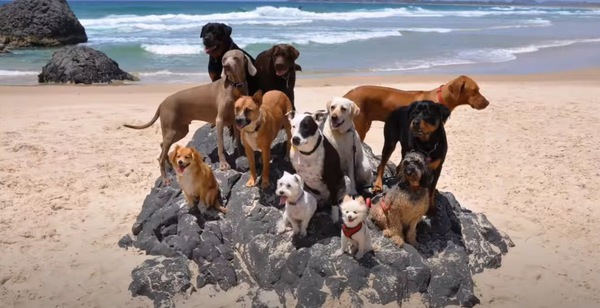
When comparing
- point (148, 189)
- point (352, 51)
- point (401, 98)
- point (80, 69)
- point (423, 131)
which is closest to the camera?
point (423, 131)

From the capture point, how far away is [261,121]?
498cm

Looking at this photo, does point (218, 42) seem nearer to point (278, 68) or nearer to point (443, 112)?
point (278, 68)

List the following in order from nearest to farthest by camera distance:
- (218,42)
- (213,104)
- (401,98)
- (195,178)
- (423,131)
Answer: (423,131)
(195,178)
(401,98)
(213,104)
(218,42)

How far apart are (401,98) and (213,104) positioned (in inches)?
79.1

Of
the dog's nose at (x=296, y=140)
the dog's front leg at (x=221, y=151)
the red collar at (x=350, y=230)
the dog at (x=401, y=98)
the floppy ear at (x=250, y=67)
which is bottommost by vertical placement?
the red collar at (x=350, y=230)

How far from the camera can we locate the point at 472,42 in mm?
26453

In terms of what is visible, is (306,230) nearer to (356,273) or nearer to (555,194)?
(356,273)

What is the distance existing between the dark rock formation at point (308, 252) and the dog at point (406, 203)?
12cm

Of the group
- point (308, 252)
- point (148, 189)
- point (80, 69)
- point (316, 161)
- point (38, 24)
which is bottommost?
point (148, 189)

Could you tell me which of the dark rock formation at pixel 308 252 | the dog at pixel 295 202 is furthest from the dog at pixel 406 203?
the dog at pixel 295 202

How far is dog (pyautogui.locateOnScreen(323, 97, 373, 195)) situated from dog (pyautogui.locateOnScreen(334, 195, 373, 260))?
1.84 feet

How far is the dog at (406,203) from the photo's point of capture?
4.48 m

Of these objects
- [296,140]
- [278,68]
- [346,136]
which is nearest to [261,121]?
[296,140]

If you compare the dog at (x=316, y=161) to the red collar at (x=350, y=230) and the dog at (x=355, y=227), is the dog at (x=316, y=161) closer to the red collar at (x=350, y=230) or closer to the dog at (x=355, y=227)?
the dog at (x=355, y=227)
